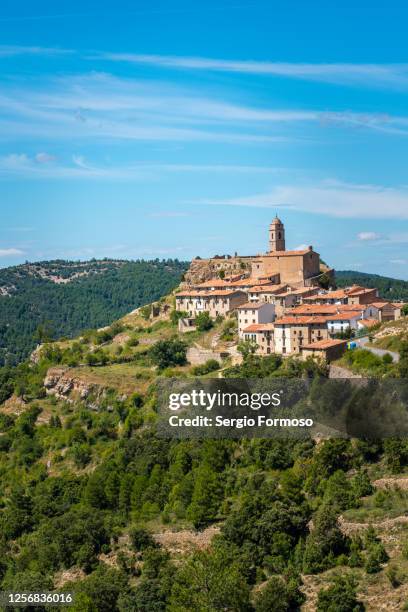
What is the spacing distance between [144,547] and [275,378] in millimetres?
10995

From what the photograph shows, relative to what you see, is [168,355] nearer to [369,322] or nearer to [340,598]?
[369,322]

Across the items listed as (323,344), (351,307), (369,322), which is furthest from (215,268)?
(323,344)

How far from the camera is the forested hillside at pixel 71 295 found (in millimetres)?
120438

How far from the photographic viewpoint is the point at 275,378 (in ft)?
127

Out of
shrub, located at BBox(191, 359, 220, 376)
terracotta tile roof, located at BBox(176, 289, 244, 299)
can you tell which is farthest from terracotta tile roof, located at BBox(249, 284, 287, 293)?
shrub, located at BBox(191, 359, 220, 376)

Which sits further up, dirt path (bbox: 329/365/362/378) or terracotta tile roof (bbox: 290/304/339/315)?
terracotta tile roof (bbox: 290/304/339/315)

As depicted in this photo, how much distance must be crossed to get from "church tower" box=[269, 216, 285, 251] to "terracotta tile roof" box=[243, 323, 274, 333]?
10.9 m

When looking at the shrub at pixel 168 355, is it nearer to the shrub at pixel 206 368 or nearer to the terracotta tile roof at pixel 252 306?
the shrub at pixel 206 368

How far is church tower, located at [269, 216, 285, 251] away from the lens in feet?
188

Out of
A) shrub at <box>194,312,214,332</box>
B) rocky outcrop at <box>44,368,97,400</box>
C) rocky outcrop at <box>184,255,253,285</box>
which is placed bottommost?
rocky outcrop at <box>44,368,97,400</box>

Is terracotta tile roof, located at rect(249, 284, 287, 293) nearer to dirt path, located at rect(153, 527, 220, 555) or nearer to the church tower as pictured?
the church tower

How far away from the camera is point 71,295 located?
137 metres

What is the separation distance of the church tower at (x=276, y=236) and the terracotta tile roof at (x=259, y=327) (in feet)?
35.7

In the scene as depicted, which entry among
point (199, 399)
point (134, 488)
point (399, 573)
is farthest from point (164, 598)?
point (199, 399)
